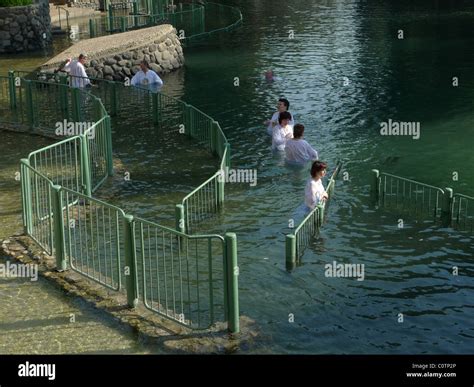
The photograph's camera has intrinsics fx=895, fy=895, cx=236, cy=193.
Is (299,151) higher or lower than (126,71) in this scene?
lower

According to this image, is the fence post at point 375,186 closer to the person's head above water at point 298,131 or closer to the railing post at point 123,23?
the person's head above water at point 298,131

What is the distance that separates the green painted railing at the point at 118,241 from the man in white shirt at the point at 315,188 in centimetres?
200

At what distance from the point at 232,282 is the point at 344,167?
9730 mm

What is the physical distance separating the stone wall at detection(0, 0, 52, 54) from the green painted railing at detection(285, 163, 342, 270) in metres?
25.1

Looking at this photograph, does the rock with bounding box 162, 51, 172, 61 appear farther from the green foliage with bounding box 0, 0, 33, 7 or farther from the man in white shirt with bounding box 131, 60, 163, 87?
the green foliage with bounding box 0, 0, 33, 7

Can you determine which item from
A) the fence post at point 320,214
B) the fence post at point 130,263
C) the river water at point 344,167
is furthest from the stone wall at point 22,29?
the fence post at point 130,263

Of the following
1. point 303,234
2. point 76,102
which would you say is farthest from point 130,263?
point 76,102

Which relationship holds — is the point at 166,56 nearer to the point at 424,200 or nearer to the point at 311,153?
the point at 311,153

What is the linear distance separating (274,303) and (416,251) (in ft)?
11.4

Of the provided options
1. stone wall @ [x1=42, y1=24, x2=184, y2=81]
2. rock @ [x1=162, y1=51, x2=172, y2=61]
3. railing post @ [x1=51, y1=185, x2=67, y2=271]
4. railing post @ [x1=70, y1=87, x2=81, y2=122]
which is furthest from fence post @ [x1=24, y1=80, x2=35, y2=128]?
rock @ [x1=162, y1=51, x2=172, y2=61]

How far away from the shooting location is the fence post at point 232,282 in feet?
39.6

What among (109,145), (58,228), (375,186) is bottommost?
(375,186)

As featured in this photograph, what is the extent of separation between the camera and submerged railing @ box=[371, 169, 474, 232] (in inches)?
677

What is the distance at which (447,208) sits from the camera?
679 inches
